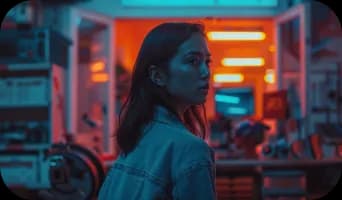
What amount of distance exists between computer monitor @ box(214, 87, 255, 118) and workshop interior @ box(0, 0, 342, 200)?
0.04 metres

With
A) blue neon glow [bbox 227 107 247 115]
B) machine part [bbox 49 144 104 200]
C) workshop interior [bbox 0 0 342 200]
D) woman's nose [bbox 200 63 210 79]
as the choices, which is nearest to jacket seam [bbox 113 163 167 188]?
woman's nose [bbox 200 63 210 79]

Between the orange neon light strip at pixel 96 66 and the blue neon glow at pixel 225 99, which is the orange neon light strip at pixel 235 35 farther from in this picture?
the orange neon light strip at pixel 96 66

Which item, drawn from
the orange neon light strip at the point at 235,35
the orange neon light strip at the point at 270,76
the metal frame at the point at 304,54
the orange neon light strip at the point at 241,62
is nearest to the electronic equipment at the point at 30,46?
the metal frame at the point at 304,54

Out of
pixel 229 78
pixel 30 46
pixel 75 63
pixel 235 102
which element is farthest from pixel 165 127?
pixel 229 78

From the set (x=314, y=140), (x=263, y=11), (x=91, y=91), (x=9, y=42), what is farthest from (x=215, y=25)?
(x=9, y=42)

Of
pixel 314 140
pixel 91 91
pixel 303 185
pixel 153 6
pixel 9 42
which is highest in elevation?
pixel 153 6

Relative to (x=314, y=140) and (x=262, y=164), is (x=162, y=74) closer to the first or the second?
(x=262, y=164)

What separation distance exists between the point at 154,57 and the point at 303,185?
193 inches

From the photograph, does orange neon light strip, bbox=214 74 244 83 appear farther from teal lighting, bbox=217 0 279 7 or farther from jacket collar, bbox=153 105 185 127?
jacket collar, bbox=153 105 185 127

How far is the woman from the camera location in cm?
124

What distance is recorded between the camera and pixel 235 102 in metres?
8.45

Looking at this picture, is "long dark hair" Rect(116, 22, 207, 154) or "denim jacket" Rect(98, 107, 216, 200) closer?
"denim jacket" Rect(98, 107, 216, 200)

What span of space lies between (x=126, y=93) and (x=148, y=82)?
491 centimetres

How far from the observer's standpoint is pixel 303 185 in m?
5.99
